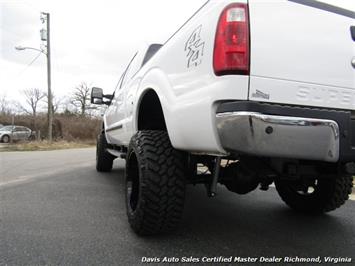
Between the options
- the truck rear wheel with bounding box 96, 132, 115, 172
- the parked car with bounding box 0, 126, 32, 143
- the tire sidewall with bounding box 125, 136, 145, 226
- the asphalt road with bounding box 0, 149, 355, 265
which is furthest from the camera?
the parked car with bounding box 0, 126, 32, 143

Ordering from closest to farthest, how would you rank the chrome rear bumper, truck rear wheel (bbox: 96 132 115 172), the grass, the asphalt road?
the chrome rear bumper < the asphalt road < truck rear wheel (bbox: 96 132 115 172) < the grass

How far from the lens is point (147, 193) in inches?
95.3

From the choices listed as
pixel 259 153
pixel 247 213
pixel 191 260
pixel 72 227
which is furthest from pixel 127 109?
pixel 259 153

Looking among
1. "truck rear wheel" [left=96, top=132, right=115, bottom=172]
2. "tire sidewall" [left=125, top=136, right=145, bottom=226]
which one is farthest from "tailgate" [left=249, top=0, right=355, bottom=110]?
"truck rear wheel" [left=96, top=132, right=115, bottom=172]

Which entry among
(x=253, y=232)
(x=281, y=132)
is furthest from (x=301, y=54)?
(x=253, y=232)

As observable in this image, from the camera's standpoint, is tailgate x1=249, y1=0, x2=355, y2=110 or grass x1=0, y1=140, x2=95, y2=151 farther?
grass x1=0, y1=140, x2=95, y2=151

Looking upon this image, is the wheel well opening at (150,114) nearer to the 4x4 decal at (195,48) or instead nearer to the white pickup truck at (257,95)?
the white pickup truck at (257,95)

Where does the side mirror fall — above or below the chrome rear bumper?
above

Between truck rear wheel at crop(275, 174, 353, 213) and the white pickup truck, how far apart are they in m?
0.87

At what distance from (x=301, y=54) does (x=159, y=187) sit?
1313 mm

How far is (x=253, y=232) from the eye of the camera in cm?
292

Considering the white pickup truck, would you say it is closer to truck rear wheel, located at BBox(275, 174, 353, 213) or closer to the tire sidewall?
the tire sidewall

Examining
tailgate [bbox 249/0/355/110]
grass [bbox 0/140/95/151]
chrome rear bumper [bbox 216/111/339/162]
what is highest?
tailgate [bbox 249/0/355/110]

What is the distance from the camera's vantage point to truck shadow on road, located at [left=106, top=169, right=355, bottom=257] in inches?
97.6
